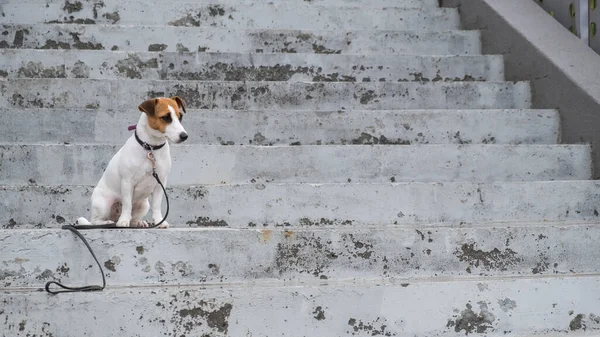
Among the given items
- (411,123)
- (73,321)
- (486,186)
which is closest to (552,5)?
(411,123)

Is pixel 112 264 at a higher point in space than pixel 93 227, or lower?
lower

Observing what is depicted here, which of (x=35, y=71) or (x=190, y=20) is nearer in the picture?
(x=35, y=71)

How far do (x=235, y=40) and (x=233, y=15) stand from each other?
1.35 feet

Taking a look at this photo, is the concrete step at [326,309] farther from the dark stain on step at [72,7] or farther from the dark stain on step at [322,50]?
the dark stain on step at [72,7]

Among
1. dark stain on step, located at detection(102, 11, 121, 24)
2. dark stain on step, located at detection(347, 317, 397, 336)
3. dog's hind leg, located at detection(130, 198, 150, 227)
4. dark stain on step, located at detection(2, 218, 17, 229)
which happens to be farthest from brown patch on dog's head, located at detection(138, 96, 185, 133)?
dark stain on step, located at detection(102, 11, 121, 24)

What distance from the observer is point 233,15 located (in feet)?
17.7

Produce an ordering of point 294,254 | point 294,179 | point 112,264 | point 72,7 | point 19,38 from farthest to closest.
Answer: point 72,7 → point 19,38 → point 294,179 → point 294,254 → point 112,264

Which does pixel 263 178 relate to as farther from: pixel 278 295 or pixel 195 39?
pixel 195 39

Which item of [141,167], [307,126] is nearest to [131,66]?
[307,126]

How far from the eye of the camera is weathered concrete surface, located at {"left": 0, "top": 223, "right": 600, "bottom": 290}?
112 inches

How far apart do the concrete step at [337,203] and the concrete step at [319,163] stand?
0.91ft

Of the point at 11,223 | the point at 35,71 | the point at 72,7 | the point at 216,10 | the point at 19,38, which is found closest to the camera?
the point at 11,223

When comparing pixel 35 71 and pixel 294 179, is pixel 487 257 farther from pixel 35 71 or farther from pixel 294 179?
pixel 35 71

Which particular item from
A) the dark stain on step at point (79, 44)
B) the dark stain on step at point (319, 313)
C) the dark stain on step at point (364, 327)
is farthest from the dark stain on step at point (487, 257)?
the dark stain on step at point (79, 44)
